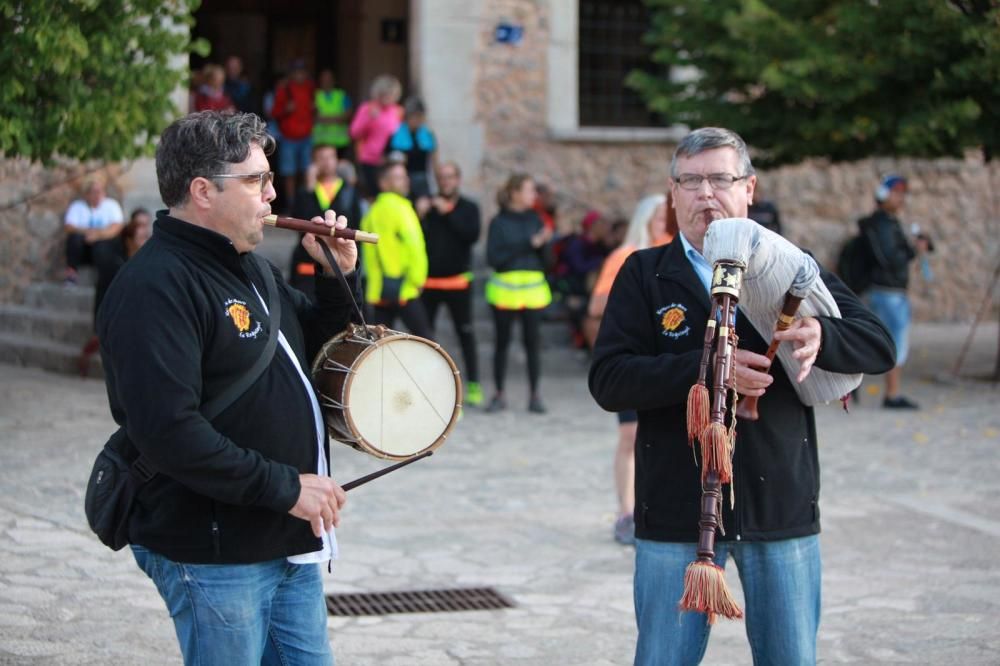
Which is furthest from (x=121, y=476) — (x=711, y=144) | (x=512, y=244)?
(x=512, y=244)

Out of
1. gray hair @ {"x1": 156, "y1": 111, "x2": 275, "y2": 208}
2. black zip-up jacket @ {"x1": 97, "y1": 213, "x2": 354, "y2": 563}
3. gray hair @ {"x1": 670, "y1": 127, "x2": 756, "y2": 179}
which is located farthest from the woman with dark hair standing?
gray hair @ {"x1": 156, "y1": 111, "x2": 275, "y2": 208}

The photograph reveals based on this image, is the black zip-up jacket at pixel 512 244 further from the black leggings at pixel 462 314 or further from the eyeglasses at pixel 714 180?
the eyeglasses at pixel 714 180

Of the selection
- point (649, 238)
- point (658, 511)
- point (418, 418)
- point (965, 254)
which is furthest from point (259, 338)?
point (965, 254)

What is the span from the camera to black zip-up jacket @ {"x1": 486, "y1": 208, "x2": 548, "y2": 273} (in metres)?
11.3

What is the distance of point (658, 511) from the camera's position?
3.65 m

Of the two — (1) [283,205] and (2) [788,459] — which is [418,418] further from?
(1) [283,205]

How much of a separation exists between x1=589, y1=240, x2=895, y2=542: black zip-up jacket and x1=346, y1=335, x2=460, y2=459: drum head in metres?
0.41

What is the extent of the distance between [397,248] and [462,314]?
3.61 feet

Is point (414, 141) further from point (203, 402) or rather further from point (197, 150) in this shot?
point (203, 402)

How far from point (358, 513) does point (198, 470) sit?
15.9 ft

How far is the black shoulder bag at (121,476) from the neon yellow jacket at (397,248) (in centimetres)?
737

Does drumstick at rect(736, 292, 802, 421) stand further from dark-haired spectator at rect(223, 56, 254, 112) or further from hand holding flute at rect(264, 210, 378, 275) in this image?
dark-haired spectator at rect(223, 56, 254, 112)

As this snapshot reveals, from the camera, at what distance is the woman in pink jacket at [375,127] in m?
14.4

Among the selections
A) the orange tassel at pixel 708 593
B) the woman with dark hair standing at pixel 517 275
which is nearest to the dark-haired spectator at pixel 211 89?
the woman with dark hair standing at pixel 517 275
